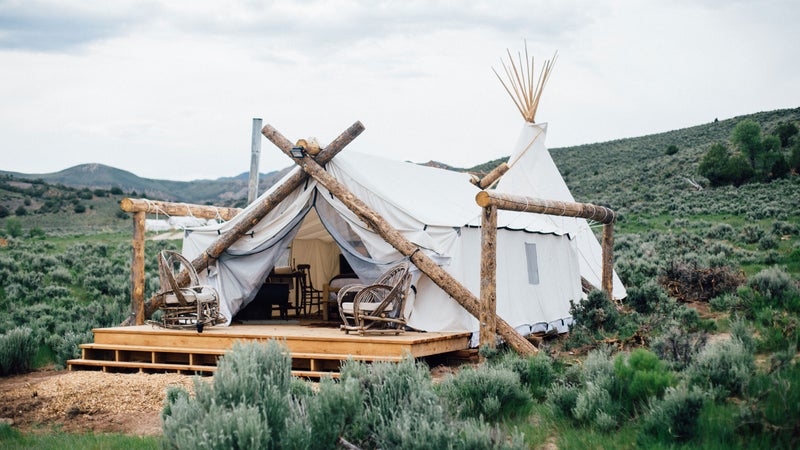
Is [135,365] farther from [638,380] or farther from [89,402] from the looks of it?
[638,380]

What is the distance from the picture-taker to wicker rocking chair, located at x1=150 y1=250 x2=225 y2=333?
8672 millimetres

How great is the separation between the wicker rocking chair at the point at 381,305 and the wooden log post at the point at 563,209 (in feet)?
4.30

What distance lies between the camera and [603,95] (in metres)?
23.4

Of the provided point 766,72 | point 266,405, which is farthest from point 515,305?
point 766,72

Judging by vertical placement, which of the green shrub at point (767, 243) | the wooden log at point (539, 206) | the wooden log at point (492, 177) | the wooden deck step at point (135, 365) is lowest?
the wooden deck step at point (135, 365)

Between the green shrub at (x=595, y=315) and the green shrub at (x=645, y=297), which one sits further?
the green shrub at (x=645, y=297)

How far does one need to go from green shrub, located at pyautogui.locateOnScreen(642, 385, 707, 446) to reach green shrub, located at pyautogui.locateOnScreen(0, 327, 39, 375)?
309 inches

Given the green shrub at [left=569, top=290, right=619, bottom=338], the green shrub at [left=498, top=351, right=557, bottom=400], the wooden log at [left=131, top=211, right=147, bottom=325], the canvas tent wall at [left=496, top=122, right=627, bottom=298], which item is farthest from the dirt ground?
the canvas tent wall at [left=496, top=122, right=627, bottom=298]

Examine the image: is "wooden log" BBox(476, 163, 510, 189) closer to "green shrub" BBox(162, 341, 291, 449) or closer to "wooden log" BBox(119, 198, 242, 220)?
"wooden log" BBox(119, 198, 242, 220)

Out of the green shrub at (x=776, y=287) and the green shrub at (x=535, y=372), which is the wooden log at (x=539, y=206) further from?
the green shrub at (x=776, y=287)

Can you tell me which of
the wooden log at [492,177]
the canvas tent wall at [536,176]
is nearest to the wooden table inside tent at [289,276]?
the wooden log at [492,177]

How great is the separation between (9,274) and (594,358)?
41.6 ft

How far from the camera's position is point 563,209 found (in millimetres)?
9625

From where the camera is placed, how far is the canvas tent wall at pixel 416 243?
8812 mm
